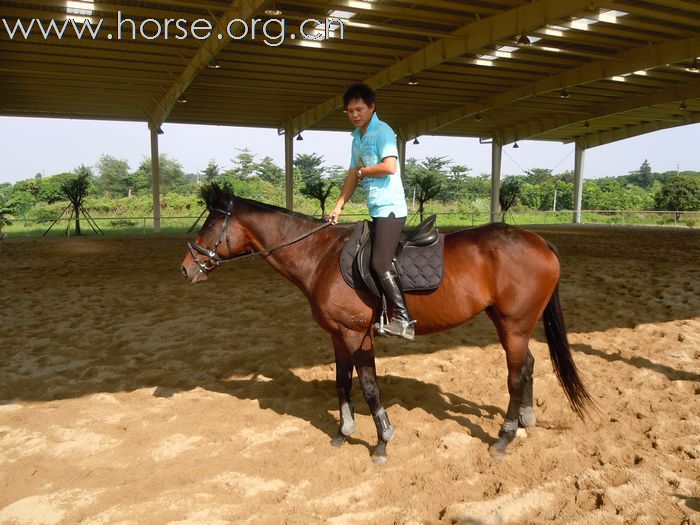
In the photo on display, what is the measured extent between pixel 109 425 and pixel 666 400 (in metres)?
4.03

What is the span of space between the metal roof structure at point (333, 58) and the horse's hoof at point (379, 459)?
948cm

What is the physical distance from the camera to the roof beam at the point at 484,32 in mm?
10086

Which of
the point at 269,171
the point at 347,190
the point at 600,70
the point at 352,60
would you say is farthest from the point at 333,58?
the point at 269,171

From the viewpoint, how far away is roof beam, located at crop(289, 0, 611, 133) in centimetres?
1009

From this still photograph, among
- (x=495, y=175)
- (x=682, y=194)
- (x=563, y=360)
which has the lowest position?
(x=563, y=360)

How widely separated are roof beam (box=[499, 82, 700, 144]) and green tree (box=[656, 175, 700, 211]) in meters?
14.9

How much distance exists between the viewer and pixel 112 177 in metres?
54.8

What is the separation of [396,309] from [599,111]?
74.5 ft

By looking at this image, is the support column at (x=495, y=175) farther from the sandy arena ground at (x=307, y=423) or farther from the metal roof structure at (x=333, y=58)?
the sandy arena ground at (x=307, y=423)

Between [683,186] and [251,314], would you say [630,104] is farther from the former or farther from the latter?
[251,314]

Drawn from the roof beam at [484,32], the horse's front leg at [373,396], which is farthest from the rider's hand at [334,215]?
the roof beam at [484,32]

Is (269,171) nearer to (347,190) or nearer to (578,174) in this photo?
(578,174)

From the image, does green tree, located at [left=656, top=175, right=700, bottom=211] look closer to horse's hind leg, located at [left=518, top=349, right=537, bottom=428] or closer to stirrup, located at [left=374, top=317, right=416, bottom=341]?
horse's hind leg, located at [left=518, top=349, right=537, bottom=428]

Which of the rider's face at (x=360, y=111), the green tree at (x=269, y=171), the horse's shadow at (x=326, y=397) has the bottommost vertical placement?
the horse's shadow at (x=326, y=397)
